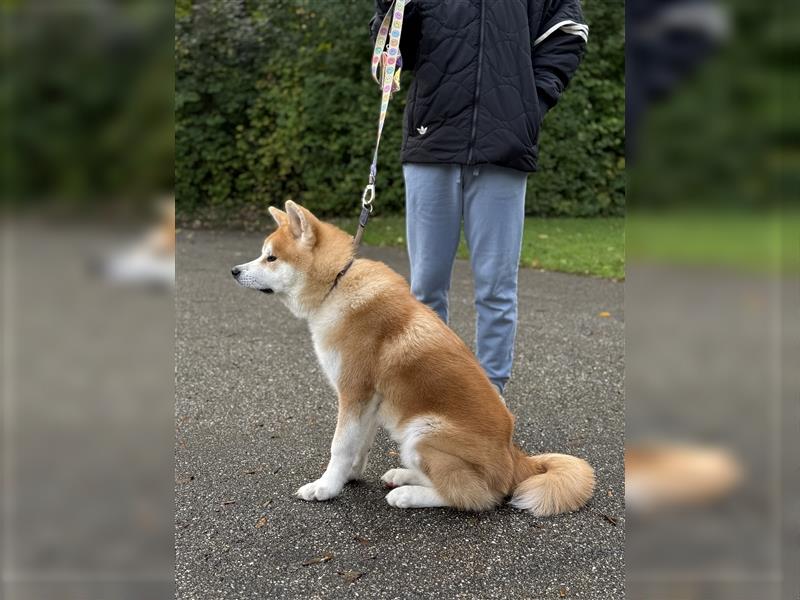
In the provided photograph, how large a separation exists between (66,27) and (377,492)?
9.34 feet

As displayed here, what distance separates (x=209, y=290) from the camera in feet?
26.0

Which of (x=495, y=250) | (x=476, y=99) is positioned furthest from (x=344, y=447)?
(x=476, y=99)

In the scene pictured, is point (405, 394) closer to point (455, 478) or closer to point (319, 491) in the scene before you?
point (455, 478)

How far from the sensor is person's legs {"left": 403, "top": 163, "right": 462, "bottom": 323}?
12.0 ft

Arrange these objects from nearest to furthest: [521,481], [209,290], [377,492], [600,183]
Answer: [521,481] < [377,492] < [209,290] < [600,183]

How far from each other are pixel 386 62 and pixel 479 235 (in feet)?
3.45

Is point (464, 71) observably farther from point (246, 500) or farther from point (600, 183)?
point (600, 183)

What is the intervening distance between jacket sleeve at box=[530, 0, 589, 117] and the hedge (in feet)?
26.6

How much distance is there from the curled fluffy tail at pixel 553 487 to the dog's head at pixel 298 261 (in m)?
1.27

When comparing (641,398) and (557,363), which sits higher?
(641,398)

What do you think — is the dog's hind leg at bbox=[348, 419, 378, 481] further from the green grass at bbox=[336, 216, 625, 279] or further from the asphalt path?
the green grass at bbox=[336, 216, 625, 279]

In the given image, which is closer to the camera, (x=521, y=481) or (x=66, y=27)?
(x=66, y=27)

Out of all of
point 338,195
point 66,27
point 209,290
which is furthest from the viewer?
point 338,195

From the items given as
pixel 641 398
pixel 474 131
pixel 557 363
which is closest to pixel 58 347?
pixel 641 398
